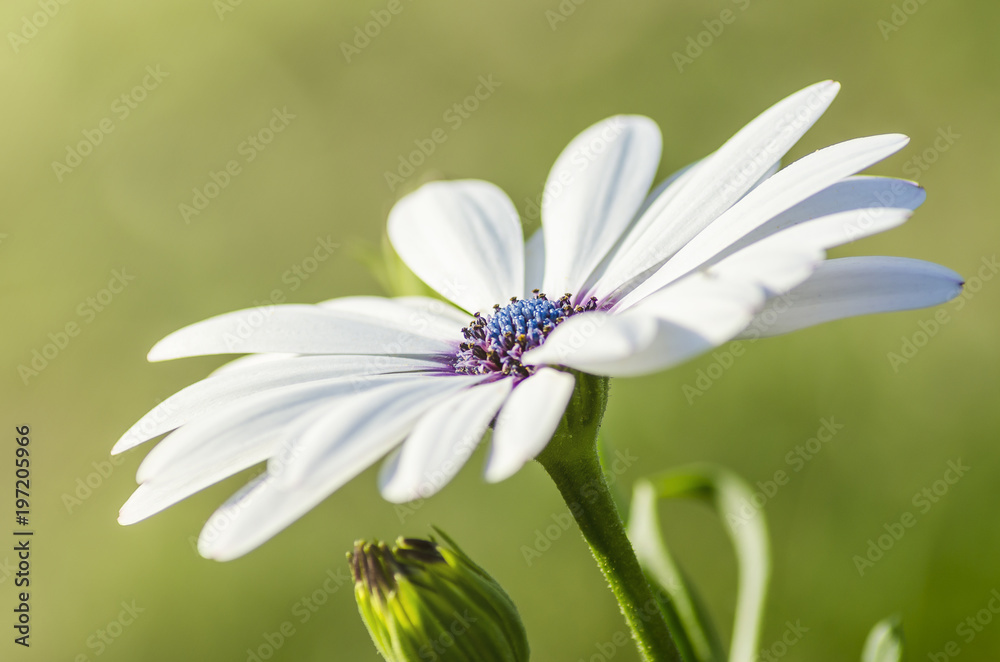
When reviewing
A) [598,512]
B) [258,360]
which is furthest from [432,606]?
[258,360]

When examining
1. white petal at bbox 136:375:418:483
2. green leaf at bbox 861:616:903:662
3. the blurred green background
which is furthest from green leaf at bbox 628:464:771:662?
the blurred green background

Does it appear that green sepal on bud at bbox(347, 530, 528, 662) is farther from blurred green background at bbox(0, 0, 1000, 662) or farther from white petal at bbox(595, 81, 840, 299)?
blurred green background at bbox(0, 0, 1000, 662)

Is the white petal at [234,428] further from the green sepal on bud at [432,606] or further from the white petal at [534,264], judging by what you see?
the white petal at [534,264]

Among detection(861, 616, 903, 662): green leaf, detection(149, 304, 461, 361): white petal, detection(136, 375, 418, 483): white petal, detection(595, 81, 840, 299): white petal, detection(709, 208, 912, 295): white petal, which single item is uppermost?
detection(149, 304, 461, 361): white petal

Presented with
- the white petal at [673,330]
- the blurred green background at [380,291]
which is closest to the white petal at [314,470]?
the white petal at [673,330]

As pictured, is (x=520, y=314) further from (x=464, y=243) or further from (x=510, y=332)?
(x=464, y=243)

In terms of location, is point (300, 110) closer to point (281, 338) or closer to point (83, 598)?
point (83, 598)

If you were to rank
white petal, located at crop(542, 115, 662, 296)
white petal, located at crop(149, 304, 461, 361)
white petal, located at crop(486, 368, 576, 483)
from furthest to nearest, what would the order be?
white petal, located at crop(542, 115, 662, 296) < white petal, located at crop(149, 304, 461, 361) < white petal, located at crop(486, 368, 576, 483)

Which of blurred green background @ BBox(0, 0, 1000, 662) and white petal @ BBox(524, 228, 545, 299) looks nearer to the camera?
white petal @ BBox(524, 228, 545, 299)
